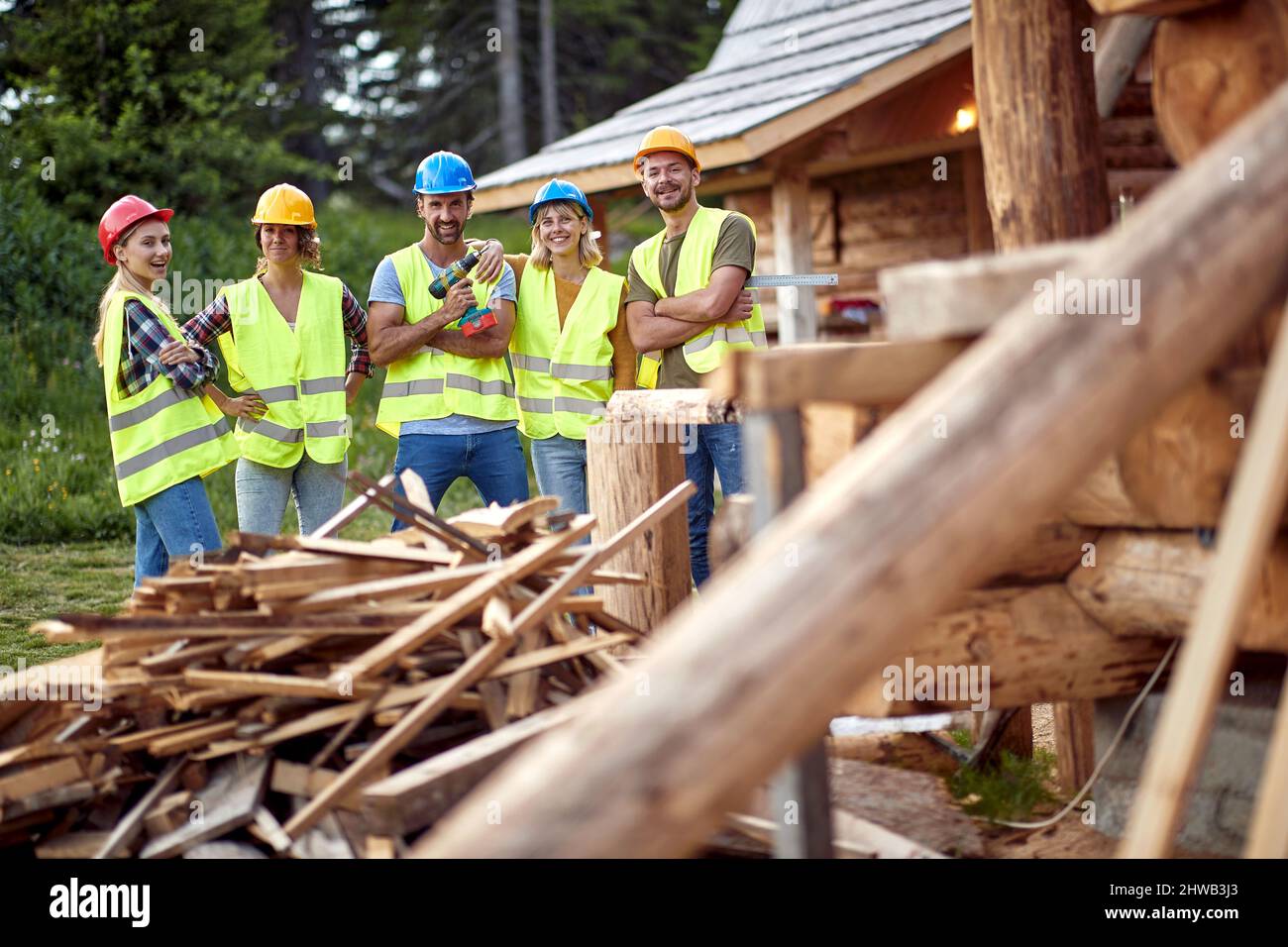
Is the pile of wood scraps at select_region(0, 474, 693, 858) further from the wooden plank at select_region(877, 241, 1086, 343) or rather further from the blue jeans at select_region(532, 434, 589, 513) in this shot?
the blue jeans at select_region(532, 434, 589, 513)

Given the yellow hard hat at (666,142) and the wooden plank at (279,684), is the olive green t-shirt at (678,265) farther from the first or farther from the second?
the wooden plank at (279,684)

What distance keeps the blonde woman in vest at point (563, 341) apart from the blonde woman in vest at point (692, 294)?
200 mm

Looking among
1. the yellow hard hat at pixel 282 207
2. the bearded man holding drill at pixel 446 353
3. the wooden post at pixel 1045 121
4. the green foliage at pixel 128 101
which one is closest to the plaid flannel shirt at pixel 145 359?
the yellow hard hat at pixel 282 207

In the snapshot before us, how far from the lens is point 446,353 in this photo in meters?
5.78

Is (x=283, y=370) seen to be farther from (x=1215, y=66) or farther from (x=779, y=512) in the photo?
(x=1215, y=66)

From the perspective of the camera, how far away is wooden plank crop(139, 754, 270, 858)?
320 cm

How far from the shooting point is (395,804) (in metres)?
2.93

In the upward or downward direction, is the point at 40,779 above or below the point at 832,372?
below

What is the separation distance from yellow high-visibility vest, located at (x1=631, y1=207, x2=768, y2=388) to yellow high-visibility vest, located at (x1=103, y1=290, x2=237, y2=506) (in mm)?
1984

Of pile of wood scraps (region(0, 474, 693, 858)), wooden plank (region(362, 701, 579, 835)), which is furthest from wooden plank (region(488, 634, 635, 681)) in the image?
wooden plank (region(362, 701, 579, 835))

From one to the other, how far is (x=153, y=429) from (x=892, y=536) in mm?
4079

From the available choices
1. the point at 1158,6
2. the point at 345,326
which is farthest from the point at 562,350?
the point at 1158,6

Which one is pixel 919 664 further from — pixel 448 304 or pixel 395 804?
pixel 448 304

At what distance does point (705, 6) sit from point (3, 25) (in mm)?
15820
